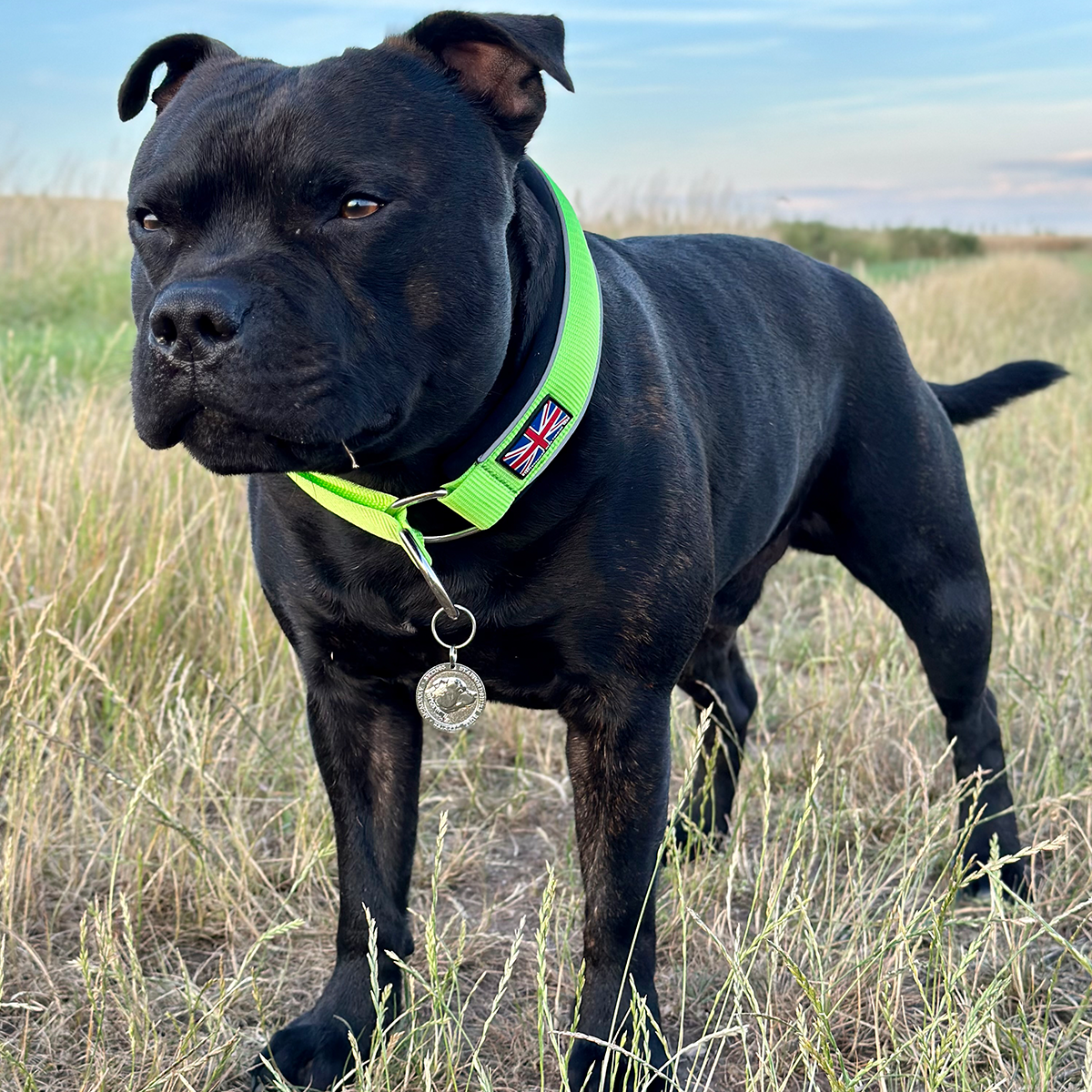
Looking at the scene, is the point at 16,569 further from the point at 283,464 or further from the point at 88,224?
the point at 88,224

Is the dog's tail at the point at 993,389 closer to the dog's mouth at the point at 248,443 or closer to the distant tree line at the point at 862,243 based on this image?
the dog's mouth at the point at 248,443

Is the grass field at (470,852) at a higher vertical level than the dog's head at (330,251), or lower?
lower

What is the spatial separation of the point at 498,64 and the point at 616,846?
1551mm

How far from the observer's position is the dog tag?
2.49m

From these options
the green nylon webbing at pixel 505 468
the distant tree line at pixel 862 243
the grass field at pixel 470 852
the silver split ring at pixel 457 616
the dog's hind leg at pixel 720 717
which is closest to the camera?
the green nylon webbing at pixel 505 468

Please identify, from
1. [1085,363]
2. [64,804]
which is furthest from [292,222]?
[1085,363]

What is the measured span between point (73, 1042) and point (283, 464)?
1.54 meters

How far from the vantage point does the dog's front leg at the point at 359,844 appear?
2781 mm

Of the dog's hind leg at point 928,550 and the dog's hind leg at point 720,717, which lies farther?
the dog's hind leg at point 720,717

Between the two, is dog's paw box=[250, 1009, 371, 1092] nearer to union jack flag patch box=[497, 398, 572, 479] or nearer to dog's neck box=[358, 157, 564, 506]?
dog's neck box=[358, 157, 564, 506]

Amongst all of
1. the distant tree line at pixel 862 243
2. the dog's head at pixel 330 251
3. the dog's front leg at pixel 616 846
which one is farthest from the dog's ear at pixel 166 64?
the distant tree line at pixel 862 243

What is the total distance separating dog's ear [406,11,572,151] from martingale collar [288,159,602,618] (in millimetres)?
266

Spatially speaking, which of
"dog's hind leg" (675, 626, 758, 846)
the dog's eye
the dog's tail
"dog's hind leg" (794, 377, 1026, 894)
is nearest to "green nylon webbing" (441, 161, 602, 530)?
the dog's eye

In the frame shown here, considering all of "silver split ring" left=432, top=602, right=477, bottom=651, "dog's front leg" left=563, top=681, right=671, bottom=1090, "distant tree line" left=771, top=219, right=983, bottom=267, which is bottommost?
"distant tree line" left=771, top=219, right=983, bottom=267
